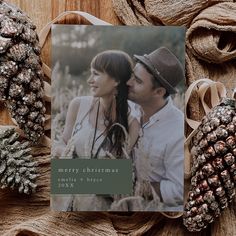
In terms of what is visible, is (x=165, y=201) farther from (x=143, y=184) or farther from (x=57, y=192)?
(x=57, y=192)

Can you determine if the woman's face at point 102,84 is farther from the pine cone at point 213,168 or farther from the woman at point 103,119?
the pine cone at point 213,168

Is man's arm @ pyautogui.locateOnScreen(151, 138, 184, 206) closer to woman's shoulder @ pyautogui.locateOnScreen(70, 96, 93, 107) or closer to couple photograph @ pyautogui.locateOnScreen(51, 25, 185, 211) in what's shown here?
couple photograph @ pyautogui.locateOnScreen(51, 25, 185, 211)

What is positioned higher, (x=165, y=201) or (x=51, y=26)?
(x=51, y=26)

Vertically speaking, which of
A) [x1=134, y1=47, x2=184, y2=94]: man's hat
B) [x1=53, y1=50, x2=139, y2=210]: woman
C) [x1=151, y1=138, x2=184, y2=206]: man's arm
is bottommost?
[x1=151, y1=138, x2=184, y2=206]: man's arm

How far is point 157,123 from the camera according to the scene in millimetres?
626

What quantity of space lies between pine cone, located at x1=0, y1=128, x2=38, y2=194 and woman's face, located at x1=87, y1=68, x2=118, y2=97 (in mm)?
123

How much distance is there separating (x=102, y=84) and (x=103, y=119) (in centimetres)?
5

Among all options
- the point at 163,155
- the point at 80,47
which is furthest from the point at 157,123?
the point at 80,47

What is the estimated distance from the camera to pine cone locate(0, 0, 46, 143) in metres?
0.59

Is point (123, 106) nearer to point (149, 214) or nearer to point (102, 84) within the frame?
point (102, 84)

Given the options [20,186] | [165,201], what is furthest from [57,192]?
[165,201]

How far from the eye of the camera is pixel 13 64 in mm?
592

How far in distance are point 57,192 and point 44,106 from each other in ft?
0.40

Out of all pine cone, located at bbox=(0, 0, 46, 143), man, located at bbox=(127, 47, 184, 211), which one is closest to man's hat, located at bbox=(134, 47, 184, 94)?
man, located at bbox=(127, 47, 184, 211)
